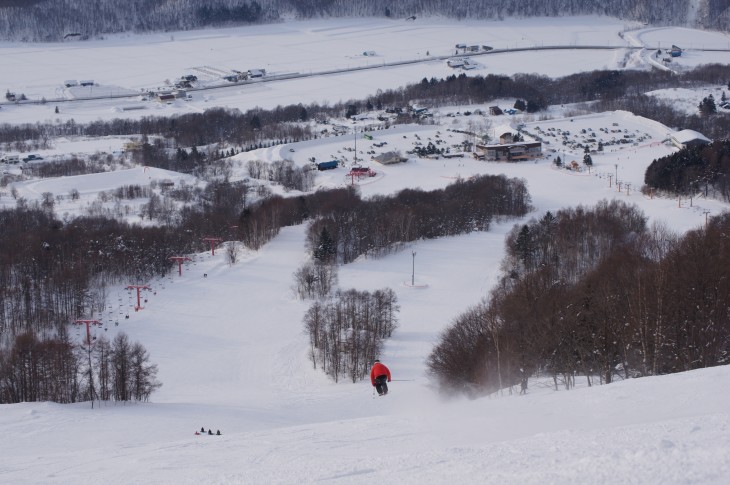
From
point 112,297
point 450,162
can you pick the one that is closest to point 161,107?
point 450,162

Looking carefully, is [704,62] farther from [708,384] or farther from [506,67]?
[708,384]

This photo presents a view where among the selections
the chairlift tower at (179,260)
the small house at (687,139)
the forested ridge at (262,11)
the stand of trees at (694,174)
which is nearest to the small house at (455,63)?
the forested ridge at (262,11)

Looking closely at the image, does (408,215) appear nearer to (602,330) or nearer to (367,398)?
(367,398)

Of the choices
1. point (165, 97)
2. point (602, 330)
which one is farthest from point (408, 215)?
point (165, 97)

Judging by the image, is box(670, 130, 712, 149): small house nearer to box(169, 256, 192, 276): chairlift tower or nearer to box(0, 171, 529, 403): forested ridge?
box(0, 171, 529, 403): forested ridge

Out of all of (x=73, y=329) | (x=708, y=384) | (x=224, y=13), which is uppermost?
(x=224, y=13)

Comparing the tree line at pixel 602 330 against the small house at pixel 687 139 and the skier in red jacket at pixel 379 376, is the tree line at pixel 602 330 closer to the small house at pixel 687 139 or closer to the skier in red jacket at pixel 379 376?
the skier in red jacket at pixel 379 376
